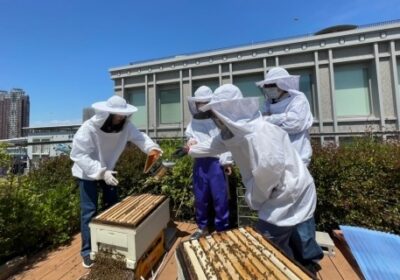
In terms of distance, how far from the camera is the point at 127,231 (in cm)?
227

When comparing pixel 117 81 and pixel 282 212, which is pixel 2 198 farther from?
pixel 117 81

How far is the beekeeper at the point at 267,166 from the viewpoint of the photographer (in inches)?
65.9

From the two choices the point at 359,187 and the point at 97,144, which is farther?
the point at 359,187

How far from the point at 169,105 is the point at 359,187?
7882mm

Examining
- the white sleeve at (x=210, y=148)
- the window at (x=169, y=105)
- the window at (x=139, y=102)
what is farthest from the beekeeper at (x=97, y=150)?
the window at (x=139, y=102)

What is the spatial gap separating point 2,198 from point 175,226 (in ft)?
7.33

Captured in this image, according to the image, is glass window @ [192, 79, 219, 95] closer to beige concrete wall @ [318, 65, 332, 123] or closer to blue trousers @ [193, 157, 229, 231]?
beige concrete wall @ [318, 65, 332, 123]

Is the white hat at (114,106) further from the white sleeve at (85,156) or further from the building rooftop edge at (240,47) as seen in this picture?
the building rooftop edge at (240,47)

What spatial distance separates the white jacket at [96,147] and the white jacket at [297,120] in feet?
5.04

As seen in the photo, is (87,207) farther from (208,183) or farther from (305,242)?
(305,242)

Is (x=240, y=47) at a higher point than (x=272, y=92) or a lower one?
higher

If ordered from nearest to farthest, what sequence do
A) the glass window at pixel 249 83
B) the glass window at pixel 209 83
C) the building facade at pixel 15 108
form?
1. the glass window at pixel 249 83
2. the glass window at pixel 209 83
3. the building facade at pixel 15 108

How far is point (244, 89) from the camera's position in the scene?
347 inches

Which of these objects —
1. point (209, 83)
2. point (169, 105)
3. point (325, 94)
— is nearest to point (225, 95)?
point (325, 94)
